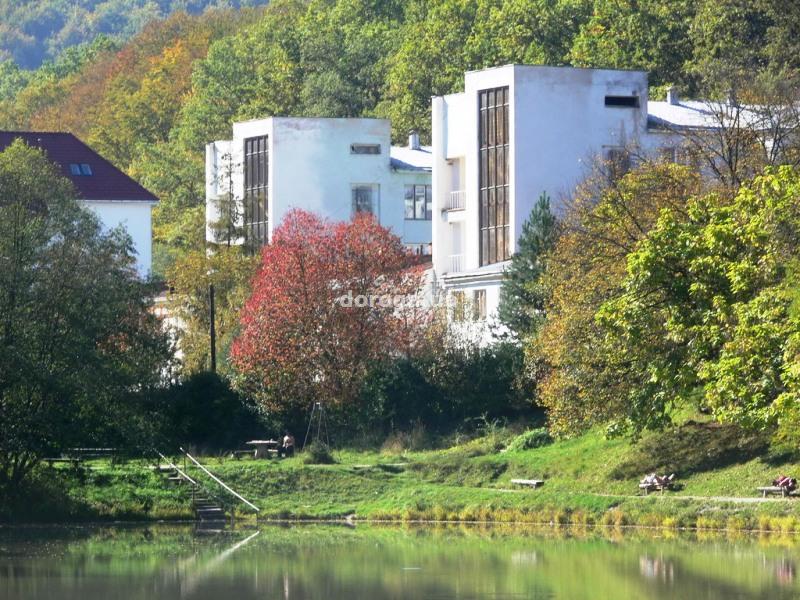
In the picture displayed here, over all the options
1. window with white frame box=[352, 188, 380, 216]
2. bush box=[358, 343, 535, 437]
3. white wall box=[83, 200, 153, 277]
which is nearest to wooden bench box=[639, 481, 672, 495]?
bush box=[358, 343, 535, 437]

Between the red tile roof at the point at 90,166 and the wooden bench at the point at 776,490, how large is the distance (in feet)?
200

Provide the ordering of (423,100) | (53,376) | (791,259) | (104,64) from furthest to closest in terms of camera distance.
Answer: (104,64) < (423,100) < (53,376) < (791,259)

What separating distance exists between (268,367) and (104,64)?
398 ft

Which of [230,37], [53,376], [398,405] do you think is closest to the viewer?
[53,376]

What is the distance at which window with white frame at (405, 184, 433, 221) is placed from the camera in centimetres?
10544

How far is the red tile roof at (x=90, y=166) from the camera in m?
103

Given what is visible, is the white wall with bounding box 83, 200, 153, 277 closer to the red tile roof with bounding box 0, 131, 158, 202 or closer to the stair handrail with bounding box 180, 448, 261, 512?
the red tile roof with bounding box 0, 131, 158, 202

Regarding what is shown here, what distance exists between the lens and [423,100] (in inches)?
4850

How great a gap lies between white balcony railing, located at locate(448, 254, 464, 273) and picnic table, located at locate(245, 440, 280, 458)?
25.1 meters

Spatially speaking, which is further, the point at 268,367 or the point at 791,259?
the point at 268,367

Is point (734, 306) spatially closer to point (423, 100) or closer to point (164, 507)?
point (164, 507)

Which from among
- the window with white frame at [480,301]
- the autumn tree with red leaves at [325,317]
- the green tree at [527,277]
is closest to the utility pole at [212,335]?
the autumn tree with red leaves at [325,317]

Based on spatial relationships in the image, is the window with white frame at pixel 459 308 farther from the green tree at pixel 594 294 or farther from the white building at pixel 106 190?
the white building at pixel 106 190

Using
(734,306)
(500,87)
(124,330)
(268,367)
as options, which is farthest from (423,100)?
(734,306)
